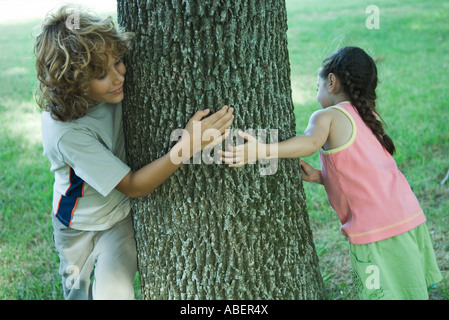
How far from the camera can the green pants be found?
2475 millimetres

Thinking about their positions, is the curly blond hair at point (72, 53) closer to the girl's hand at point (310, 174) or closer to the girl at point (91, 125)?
the girl at point (91, 125)

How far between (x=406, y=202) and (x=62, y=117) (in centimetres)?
165

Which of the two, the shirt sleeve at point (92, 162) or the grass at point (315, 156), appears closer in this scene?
the shirt sleeve at point (92, 162)

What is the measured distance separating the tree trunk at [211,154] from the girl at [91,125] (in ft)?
0.28

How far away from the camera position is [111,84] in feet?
7.55

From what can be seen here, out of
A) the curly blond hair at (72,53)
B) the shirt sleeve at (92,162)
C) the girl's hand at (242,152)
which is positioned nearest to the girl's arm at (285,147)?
the girl's hand at (242,152)

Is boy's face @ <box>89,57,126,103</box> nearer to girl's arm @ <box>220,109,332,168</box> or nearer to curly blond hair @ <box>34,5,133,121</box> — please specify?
curly blond hair @ <box>34,5,133,121</box>

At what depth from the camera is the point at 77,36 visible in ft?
7.28

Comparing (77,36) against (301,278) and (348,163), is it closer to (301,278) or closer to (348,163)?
(348,163)

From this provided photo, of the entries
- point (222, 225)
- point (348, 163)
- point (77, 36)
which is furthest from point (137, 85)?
point (348, 163)

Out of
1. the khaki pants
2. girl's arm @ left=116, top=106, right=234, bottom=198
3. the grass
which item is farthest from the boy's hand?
the grass

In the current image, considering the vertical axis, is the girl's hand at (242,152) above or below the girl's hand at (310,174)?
above

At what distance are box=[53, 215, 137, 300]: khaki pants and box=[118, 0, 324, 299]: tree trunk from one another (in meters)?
0.11

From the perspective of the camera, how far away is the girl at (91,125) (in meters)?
2.21
